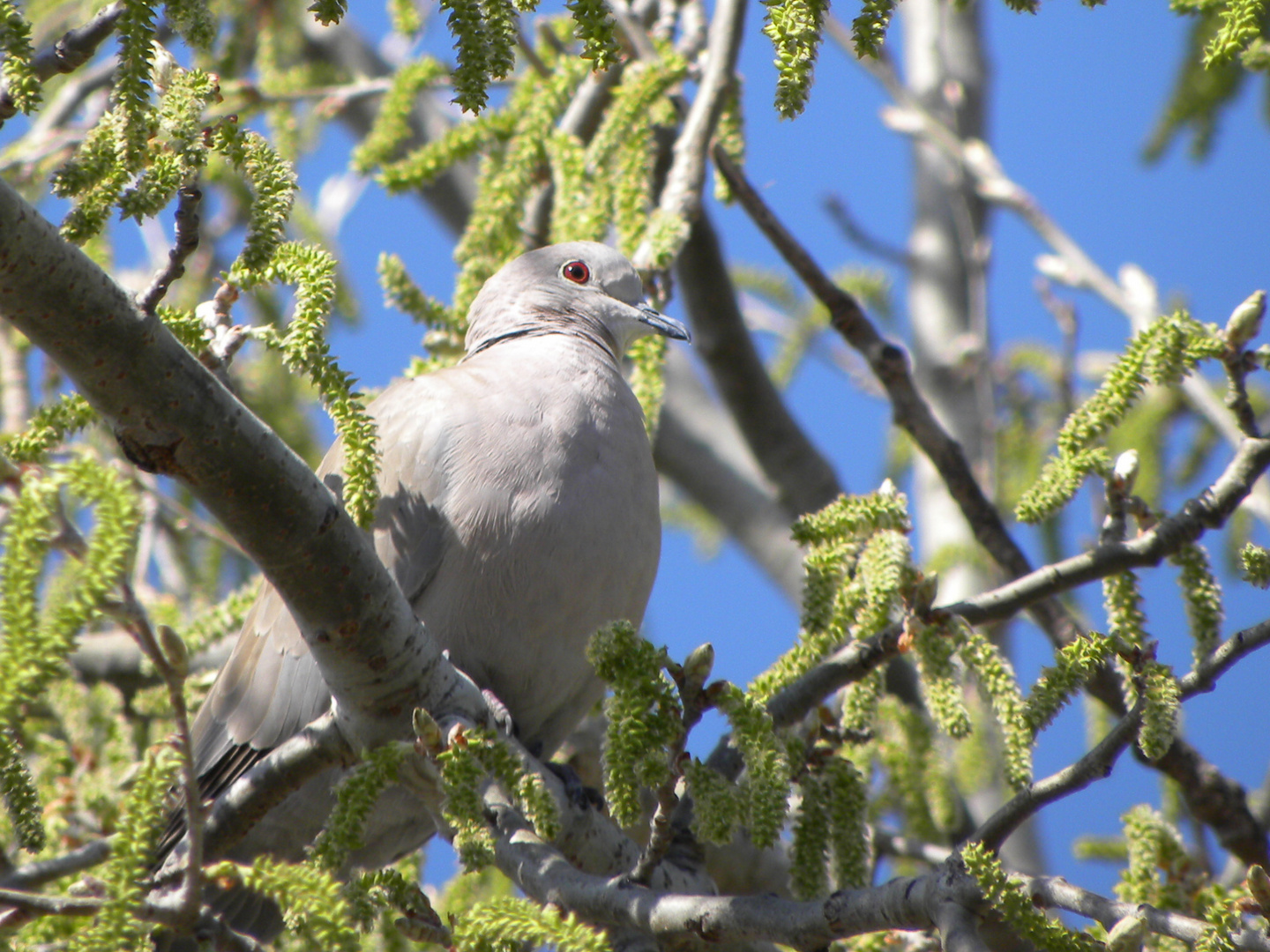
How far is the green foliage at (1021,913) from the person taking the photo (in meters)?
1.70

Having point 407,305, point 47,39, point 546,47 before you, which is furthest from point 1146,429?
point 47,39

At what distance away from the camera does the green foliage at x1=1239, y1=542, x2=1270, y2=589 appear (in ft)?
6.95

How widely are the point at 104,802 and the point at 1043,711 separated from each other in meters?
2.30

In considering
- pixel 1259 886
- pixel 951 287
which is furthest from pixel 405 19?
pixel 951 287

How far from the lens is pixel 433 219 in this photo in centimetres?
713

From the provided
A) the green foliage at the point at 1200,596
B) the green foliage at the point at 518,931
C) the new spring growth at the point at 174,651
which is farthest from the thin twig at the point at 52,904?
the green foliage at the point at 1200,596

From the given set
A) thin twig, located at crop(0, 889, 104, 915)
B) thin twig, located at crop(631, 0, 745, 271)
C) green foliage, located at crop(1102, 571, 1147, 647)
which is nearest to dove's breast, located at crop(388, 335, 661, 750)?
thin twig, located at crop(631, 0, 745, 271)

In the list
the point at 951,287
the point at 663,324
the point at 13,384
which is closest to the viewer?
the point at 663,324

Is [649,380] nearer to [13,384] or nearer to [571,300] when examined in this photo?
[571,300]

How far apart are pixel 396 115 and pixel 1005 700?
9.76 ft

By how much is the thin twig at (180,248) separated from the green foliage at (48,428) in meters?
0.48

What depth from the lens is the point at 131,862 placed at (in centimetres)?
153

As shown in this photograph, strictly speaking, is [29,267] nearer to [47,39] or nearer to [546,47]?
[546,47]

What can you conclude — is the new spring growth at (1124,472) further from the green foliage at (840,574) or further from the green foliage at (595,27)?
the green foliage at (595,27)
